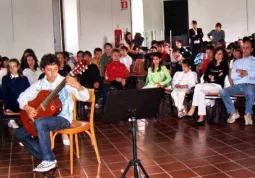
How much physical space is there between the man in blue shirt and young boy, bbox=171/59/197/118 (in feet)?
2.41

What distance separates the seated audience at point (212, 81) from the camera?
598 centimetres

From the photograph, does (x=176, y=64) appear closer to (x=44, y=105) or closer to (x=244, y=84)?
(x=244, y=84)

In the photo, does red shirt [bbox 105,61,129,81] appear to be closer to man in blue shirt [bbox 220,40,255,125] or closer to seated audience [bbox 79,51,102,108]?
seated audience [bbox 79,51,102,108]

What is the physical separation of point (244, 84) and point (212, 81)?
0.52 metres

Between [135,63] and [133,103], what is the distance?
4.81 meters

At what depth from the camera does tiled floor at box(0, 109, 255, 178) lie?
4.01 metres

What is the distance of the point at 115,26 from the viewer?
11688 mm

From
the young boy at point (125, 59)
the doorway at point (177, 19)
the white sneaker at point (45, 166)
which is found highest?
the doorway at point (177, 19)

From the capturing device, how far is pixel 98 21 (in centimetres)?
1141

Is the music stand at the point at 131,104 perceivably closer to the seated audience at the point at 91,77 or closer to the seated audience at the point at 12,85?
the seated audience at the point at 12,85

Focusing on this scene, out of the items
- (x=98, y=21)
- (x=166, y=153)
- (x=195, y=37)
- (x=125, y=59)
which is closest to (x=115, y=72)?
(x=125, y=59)

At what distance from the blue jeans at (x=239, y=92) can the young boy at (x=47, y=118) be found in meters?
2.62

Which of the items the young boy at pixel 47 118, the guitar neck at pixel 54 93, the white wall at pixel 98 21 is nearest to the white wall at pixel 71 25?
the white wall at pixel 98 21

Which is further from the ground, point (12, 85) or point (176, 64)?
point (176, 64)
